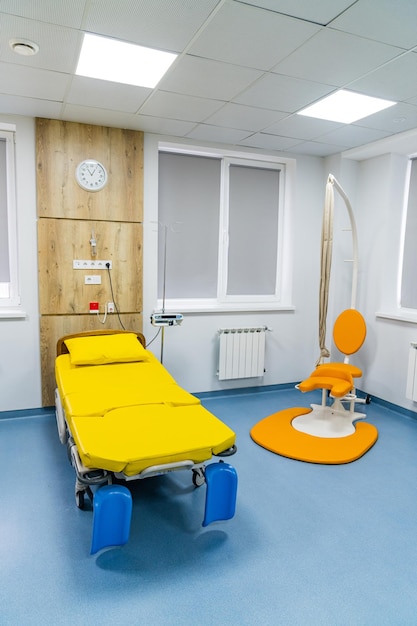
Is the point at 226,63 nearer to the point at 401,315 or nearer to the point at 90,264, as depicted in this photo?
the point at 90,264

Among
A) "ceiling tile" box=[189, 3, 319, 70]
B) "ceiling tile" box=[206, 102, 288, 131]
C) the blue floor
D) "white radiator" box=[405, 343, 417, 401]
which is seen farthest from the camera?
"white radiator" box=[405, 343, 417, 401]

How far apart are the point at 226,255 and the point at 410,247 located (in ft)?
6.23

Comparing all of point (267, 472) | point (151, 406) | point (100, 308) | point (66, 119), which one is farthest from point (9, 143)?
point (267, 472)

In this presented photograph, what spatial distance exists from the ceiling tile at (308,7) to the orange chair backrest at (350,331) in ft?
8.75

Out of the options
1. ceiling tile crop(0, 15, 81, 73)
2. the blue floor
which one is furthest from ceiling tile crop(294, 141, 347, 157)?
the blue floor

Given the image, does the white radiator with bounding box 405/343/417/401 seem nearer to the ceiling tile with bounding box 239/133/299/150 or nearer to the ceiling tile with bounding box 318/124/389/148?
the ceiling tile with bounding box 318/124/389/148

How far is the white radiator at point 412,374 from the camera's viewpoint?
3916 millimetres

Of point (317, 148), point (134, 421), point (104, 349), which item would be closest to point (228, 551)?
point (134, 421)

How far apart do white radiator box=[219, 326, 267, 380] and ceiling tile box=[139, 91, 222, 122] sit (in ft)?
6.79

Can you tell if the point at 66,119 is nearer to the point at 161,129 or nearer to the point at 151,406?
the point at 161,129

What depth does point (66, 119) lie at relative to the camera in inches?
145

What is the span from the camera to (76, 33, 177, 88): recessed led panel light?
2.42m

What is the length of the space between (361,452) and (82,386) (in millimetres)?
2145

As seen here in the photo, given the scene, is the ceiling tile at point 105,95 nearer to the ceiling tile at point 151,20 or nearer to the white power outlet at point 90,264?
the ceiling tile at point 151,20
